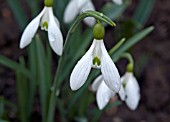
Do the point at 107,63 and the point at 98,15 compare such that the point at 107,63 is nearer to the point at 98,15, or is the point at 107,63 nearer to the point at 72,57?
the point at 98,15

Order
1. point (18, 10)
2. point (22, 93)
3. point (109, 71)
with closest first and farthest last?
1. point (109, 71)
2. point (22, 93)
3. point (18, 10)

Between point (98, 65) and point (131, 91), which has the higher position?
point (98, 65)

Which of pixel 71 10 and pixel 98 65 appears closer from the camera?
pixel 98 65

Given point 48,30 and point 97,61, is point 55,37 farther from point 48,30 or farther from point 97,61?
point 97,61

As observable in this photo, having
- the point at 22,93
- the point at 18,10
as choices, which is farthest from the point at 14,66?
the point at 18,10

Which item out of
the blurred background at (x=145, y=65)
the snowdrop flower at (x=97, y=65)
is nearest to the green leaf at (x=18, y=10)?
the blurred background at (x=145, y=65)

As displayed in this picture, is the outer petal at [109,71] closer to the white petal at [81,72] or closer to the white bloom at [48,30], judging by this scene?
the white petal at [81,72]

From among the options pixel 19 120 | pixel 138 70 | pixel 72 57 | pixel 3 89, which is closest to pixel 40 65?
pixel 72 57

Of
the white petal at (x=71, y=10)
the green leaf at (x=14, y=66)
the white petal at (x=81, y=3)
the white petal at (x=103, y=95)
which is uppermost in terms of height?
the white petal at (x=81, y=3)
